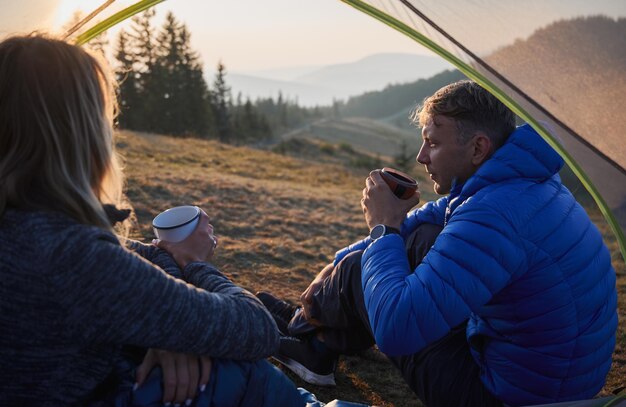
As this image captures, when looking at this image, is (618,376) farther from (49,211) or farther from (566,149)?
(49,211)

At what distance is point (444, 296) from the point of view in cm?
193

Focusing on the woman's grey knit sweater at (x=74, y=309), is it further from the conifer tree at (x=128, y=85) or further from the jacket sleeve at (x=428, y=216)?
the conifer tree at (x=128, y=85)

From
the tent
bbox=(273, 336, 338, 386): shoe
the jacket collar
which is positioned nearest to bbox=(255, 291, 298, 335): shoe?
bbox=(273, 336, 338, 386): shoe

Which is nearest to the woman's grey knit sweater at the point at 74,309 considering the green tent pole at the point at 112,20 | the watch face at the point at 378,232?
the watch face at the point at 378,232

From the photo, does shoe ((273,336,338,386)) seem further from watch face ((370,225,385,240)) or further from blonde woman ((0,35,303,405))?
blonde woman ((0,35,303,405))

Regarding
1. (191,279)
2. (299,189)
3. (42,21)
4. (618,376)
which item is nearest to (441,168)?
(191,279)

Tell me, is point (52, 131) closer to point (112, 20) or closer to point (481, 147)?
point (481, 147)

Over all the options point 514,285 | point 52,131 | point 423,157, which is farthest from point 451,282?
point 52,131

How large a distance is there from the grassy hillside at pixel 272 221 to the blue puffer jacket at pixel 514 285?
0.92 metres

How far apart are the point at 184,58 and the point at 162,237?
30286 millimetres

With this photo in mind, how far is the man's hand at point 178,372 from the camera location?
1743 mm

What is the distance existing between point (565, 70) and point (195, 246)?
146cm

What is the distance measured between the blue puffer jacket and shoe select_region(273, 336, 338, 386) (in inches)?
33.4

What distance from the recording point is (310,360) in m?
2.96
